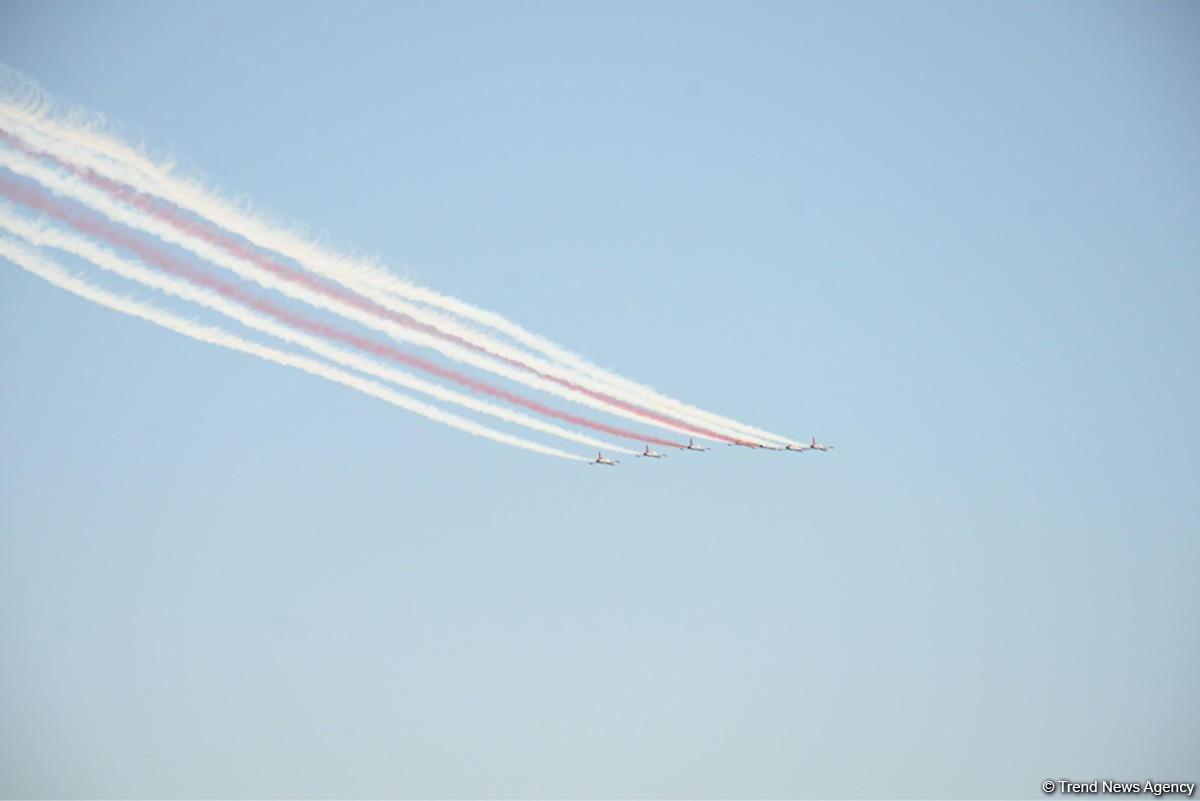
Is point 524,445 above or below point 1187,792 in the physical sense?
above

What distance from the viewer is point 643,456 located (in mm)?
70812

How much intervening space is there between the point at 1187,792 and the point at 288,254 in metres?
33.5

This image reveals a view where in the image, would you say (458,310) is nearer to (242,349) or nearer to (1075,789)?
(242,349)

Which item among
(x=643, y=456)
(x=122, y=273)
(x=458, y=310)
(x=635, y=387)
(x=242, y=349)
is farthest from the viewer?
(x=643, y=456)

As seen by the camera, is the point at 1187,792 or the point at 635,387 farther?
the point at 635,387

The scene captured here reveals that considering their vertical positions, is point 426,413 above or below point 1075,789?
above

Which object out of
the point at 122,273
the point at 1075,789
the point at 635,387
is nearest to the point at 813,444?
the point at 635,387

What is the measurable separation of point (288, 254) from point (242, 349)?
4.09 meters

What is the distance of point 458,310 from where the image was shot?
196 ft

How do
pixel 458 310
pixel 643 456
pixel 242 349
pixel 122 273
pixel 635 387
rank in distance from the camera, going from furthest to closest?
pixel 643 456 → pixel 635 387 → pixel 458 310 → pixel 242 349 → pixel 122 273

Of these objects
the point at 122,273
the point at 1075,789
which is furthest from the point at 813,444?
the point at 122,273

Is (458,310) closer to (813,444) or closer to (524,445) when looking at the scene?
(524,445)

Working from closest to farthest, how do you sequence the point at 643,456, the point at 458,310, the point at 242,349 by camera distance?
the point at 242,349 < the point at 458,310 < the point at 643,456

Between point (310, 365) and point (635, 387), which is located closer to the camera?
point (310, 365)
